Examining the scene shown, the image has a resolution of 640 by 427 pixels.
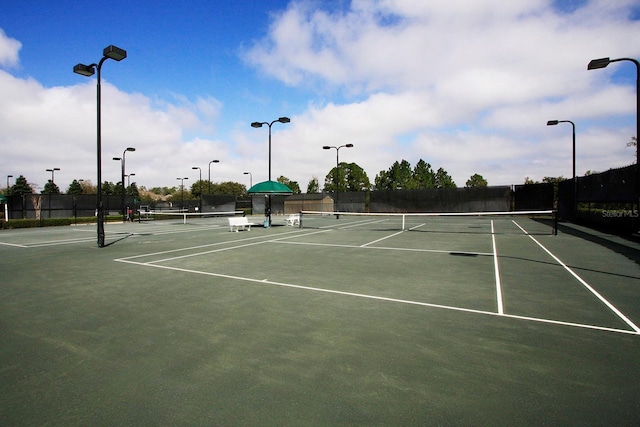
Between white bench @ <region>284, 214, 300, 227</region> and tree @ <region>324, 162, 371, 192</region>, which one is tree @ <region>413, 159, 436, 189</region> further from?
white bench @ <region>284, 214, 300, 227</region>

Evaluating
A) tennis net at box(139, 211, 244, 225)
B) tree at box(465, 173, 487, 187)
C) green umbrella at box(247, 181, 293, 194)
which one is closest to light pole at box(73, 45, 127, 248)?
green umbrella at box(247, 181, 293, 194)

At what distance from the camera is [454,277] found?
24.6 ft

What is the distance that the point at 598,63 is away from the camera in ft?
41.6

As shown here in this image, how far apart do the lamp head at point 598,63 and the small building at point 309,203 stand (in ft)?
114

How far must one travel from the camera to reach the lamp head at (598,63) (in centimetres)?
1255

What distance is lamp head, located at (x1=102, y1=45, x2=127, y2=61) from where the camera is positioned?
11609mm

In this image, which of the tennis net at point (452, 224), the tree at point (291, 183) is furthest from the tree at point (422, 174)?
the tennis net at point (452, 224)

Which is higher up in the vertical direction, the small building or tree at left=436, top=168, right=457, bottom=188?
tree at left=436, top=168, right=457, bottom=188

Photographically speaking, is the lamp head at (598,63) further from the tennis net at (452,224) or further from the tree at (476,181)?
the tree at (476,181)

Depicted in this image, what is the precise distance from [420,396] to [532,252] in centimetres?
1026

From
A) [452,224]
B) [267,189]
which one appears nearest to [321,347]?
[267,189]

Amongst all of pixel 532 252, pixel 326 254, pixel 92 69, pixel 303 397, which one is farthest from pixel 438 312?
pixel 92 69

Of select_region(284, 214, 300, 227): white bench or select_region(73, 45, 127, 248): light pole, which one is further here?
select_region(284, 214, 300, 227): white bench

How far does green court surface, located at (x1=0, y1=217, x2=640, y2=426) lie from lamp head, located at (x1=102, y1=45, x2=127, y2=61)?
7.73 m
